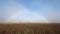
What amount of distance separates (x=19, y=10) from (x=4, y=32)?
32 centimetres

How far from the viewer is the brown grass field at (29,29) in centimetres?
96

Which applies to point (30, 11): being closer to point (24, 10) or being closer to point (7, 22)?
point (24, 10)

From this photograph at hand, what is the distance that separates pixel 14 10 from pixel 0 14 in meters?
A: 0.18

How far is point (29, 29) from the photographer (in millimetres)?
960

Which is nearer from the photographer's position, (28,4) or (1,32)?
(1,32)

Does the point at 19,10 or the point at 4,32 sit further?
the point at 19,10

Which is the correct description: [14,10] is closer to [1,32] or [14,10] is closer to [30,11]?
[30,11]

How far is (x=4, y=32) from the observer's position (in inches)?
37.6

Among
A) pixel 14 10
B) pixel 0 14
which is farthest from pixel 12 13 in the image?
pixel 0 14

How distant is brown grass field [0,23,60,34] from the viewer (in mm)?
957

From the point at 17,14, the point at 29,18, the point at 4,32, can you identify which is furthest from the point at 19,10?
the point at 4,32

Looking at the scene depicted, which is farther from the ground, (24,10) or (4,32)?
(24,10)

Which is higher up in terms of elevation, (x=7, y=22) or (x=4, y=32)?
(x=7, y=22)

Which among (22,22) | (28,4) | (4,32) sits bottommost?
(4,32)
